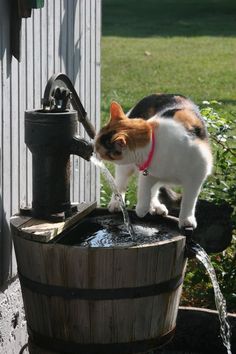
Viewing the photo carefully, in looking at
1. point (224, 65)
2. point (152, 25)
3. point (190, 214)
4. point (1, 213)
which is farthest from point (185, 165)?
point (152, 25)

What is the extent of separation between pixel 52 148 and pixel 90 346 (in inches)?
33.8

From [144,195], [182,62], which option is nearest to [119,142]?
[144,195]

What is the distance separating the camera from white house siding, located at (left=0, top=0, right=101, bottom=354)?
3896 millimetres

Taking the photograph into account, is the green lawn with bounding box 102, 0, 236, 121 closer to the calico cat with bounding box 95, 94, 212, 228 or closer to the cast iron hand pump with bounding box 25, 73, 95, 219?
the calico cat with bounding box 95, 94, 212, 228

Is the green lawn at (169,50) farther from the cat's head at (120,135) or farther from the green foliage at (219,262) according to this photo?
the cat's head at (120,135)

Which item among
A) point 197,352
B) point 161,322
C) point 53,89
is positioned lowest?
point 197,352

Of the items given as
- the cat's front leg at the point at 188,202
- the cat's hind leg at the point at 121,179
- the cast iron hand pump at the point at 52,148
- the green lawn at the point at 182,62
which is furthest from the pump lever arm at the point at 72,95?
the green lawn at the point at 182,62

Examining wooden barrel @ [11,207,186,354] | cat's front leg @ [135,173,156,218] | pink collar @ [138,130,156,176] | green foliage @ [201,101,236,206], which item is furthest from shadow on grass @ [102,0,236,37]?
wooden barrel @ [11,207,186,354]

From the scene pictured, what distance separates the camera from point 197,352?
14.7 feet

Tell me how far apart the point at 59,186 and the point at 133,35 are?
49.4ft

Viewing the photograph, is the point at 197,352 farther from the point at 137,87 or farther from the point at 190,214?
the point at 137,87

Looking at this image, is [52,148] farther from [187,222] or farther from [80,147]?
[187,222]

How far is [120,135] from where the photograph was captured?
3.79 m

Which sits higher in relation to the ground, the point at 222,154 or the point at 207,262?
the point at 222,154
